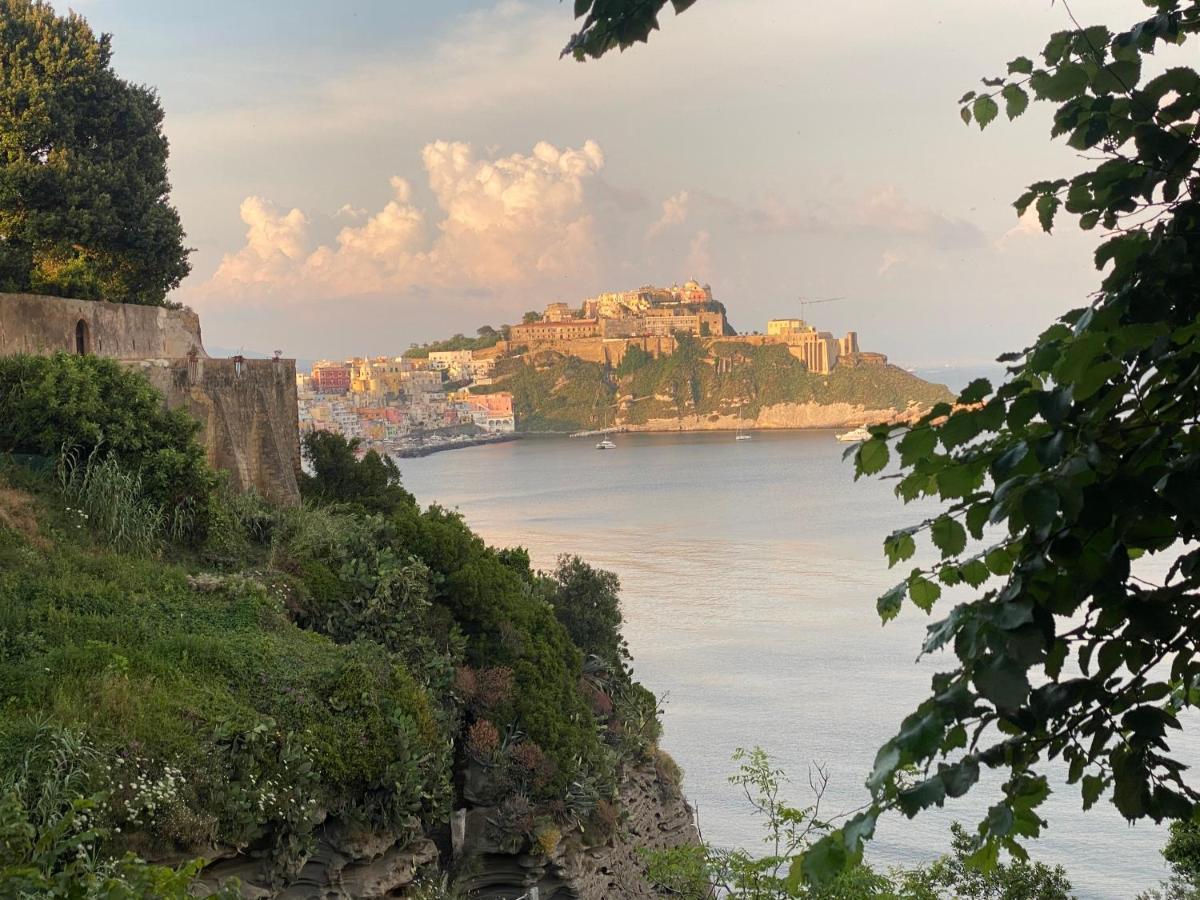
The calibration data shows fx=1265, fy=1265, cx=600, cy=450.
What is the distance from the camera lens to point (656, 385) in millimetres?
121062

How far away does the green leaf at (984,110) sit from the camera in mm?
3052

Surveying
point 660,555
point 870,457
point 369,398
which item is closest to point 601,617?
point 870,457

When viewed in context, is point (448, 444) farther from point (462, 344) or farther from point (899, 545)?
point (899, 545)

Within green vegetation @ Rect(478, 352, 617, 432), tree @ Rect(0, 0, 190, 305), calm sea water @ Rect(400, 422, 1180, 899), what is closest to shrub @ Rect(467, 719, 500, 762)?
tree @ Rect(0, 0, 190, 305)

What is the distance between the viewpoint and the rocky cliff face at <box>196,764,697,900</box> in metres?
9.25

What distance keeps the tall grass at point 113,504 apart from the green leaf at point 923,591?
10039 mm

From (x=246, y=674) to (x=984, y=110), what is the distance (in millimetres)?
7958

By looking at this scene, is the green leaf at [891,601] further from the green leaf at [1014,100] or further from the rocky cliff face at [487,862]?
the rocky cliff face at [487,862]

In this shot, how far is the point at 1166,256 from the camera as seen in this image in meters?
2.13

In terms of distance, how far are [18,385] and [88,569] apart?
2586mm

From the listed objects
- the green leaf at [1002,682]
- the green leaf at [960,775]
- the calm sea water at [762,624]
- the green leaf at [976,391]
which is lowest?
the calm sea water at [762,624]

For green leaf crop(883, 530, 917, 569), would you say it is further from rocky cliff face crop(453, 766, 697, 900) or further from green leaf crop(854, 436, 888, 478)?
rocky cliff face crop(453, 766, 697, 900)

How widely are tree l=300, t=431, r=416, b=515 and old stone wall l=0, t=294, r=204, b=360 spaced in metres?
2.18

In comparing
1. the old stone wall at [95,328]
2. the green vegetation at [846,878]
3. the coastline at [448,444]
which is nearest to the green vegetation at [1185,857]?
the green vegetation at [846,878]
